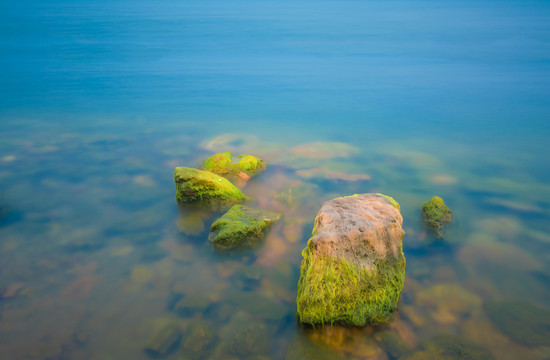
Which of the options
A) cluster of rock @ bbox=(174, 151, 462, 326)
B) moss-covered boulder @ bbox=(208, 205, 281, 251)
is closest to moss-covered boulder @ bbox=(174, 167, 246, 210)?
moss-covered boulder @ bbox=(208, 205, 281, 251)

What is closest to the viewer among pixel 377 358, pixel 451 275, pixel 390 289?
pixel 377 358

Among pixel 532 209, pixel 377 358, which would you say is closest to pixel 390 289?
pixel 377 358

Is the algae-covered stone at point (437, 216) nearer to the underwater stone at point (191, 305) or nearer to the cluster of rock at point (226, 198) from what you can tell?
the cluster of rock at point (226, 198)

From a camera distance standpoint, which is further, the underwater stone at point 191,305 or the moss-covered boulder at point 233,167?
the moss-covered boulder at point 233,167

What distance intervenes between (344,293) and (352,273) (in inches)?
6.9

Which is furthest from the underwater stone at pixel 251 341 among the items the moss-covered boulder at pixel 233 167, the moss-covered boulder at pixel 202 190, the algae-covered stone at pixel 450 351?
the moss-covered boulder at pixel 233 167

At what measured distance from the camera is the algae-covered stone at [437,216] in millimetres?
4453

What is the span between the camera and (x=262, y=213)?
4621mm

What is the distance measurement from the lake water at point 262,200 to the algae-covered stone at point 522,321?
0.06ft

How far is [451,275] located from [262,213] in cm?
232

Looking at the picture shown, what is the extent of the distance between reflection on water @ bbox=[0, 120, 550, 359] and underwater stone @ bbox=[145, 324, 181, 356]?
11mm

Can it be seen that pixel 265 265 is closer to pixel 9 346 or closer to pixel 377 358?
pixel 377 358

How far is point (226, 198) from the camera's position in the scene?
492 cm

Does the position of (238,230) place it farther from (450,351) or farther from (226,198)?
(450,351)
